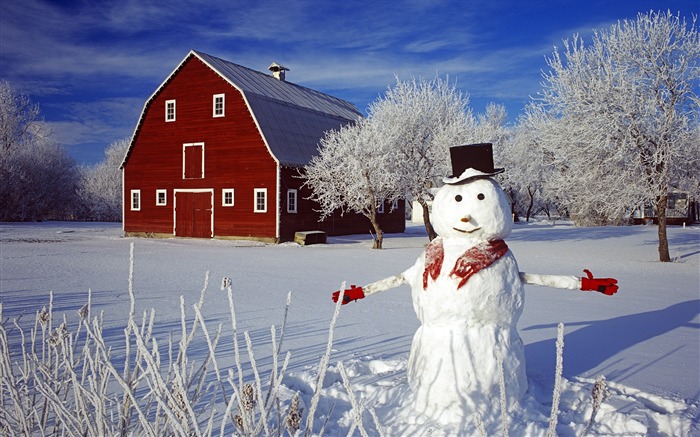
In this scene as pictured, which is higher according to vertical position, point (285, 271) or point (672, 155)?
point (672, 155)


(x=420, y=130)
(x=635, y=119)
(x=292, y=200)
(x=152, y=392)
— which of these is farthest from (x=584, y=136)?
(x=152, y=392)

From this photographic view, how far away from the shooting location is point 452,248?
429cm

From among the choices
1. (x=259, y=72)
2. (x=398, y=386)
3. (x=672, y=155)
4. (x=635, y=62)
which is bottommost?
(x=398, y=386)

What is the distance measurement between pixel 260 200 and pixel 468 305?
19.4 metres

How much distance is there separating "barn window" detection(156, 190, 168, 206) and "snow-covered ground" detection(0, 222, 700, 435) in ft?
26.3

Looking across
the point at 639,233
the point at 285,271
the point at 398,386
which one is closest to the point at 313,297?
the point at 285,271

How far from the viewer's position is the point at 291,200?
23172mm

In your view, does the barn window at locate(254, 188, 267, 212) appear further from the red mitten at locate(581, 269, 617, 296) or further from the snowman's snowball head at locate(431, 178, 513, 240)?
the red mitten at locate(581, 269, 617, 296)

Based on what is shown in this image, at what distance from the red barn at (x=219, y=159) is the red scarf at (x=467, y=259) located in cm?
1818

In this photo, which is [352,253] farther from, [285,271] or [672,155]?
[672,155]

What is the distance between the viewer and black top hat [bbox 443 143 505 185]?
4.46 m

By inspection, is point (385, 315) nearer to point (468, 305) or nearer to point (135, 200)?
point (468, 305)

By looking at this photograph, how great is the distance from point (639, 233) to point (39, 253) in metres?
27.2

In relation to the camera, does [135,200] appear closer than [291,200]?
No
